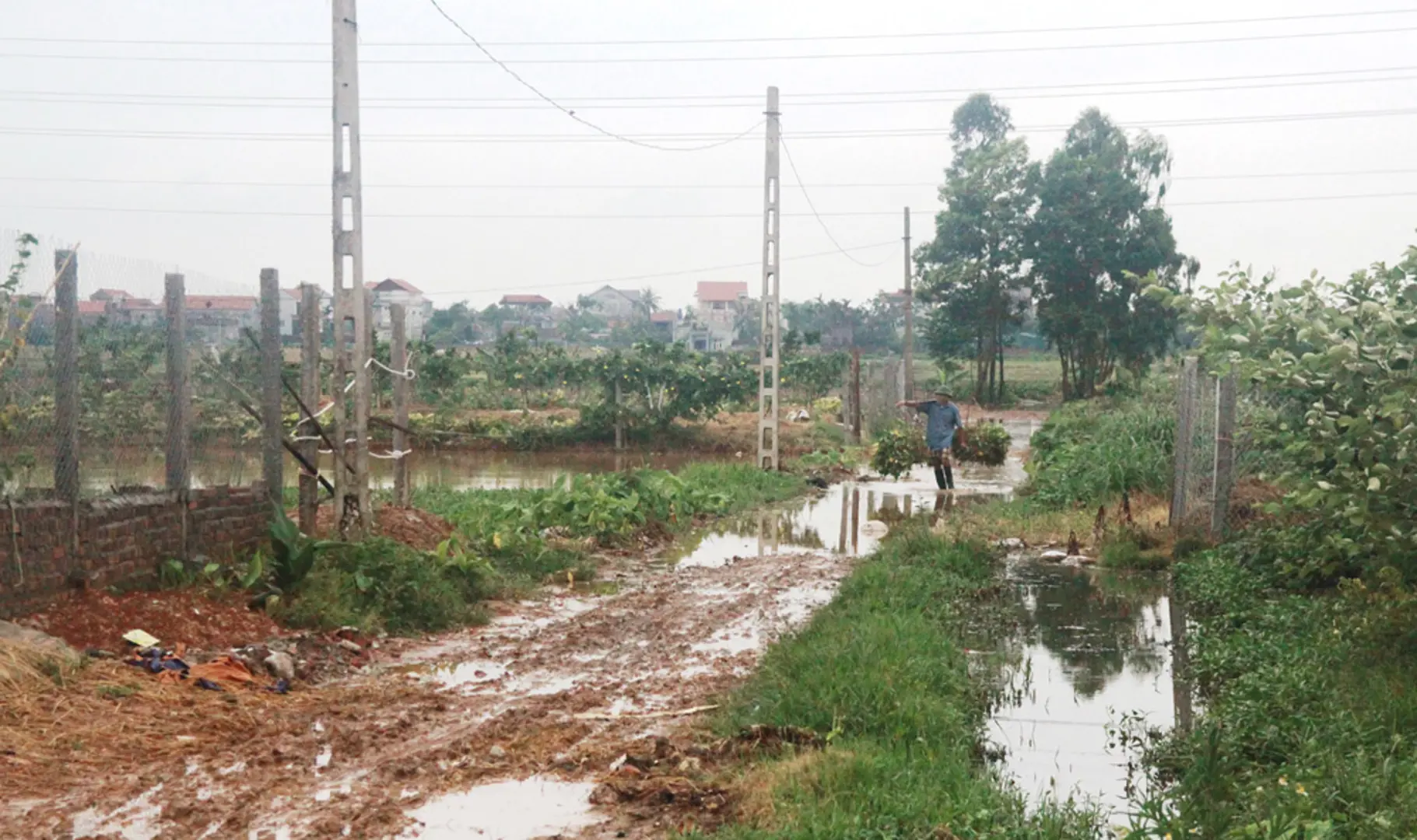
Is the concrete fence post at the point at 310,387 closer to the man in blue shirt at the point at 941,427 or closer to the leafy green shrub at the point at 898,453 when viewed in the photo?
the man in blue shirt at the point at 941,427

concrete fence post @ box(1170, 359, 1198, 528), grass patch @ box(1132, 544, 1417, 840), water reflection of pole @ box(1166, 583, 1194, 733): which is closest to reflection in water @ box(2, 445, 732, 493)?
grass patch @ box(1132, 544, 1417, 840)

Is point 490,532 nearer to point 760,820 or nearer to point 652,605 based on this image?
point 652,605

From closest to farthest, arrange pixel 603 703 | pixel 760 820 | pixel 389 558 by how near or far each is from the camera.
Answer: pixel 760 820 → pixel 603 703 → pixel 389 558

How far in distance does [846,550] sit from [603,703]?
8.11 metres

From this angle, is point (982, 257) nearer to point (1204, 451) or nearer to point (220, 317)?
point (1204, 451)

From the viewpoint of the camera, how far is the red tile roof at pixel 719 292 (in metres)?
123

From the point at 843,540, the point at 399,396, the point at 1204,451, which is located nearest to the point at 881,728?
the point at 1204,451

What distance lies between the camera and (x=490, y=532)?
14.5 metres

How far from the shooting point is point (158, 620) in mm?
9492

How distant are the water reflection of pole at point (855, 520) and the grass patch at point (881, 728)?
4.88 m

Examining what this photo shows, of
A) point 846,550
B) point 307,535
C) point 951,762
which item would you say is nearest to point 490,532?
point 307,535

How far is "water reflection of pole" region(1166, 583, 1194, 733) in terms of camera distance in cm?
837

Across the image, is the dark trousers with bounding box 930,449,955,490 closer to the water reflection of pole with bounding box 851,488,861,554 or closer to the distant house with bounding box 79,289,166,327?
the water reflection of pole with bounding box 851,488,861,554

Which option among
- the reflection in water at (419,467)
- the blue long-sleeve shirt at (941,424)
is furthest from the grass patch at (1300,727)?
the blue long-sleeve shirt at (941,424)
